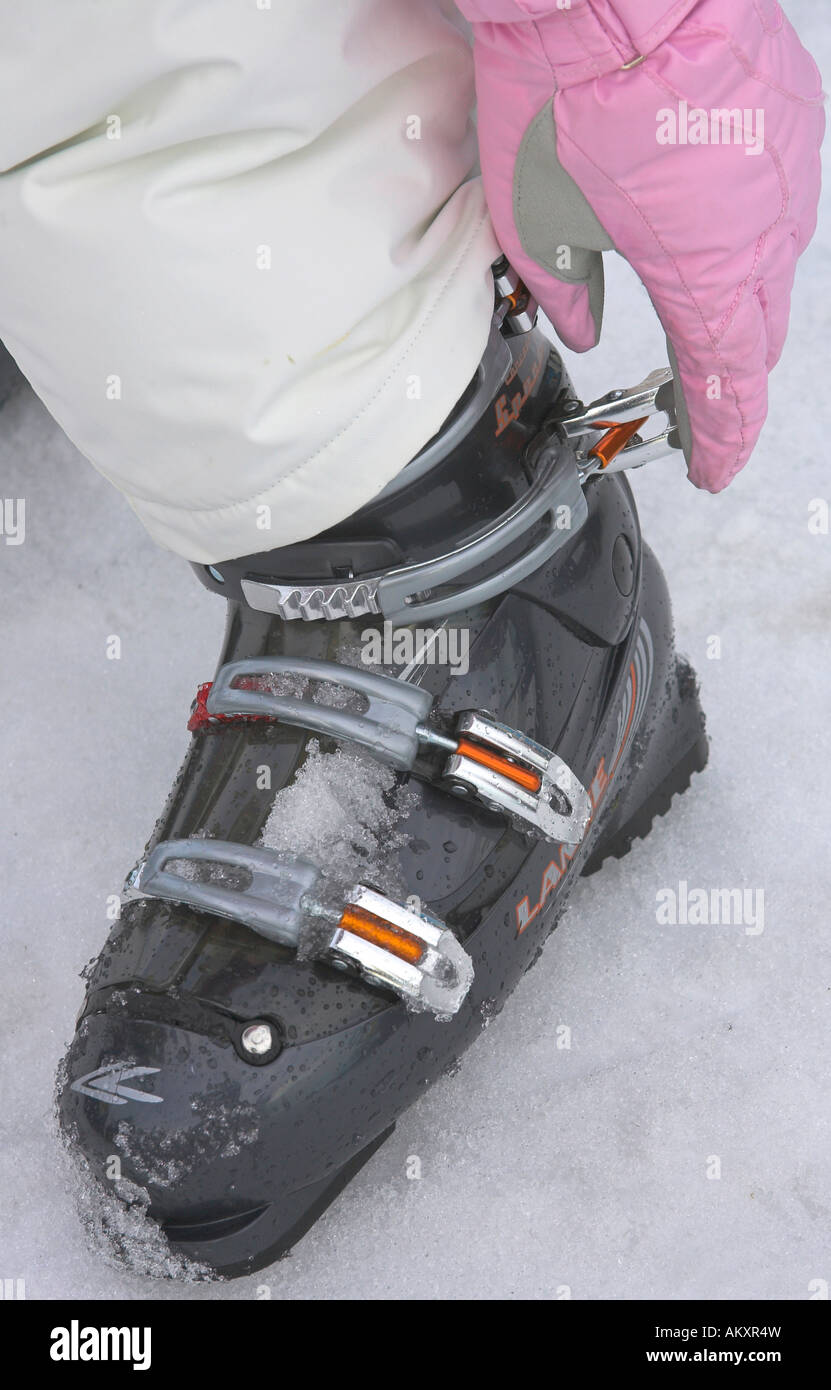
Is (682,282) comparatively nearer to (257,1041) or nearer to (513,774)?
(513,774)

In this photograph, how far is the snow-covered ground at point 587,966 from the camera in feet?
2.33

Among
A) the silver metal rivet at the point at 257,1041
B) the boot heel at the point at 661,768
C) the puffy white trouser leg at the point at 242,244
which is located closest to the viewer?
the puffy white trouser leg at the point at 242,244

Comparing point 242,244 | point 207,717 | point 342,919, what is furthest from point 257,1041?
point 242,244

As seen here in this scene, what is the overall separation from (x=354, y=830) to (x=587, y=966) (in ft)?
0.79

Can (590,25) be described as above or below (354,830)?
above

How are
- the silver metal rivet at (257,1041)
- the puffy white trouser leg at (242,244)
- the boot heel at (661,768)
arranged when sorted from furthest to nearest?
the boot heel at (661,768) < the silver metal rivet at (257,1041) < the puffy white trouser leg at (242,244)

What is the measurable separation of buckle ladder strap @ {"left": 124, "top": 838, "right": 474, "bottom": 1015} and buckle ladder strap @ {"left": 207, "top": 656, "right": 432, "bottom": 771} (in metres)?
0.07

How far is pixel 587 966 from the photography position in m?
0.82

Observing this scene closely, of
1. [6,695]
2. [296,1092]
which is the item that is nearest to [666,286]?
[296,1092]

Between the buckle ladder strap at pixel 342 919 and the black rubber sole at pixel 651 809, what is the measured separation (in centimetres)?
23

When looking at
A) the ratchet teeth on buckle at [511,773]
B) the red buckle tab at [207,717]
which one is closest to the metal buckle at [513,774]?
the ratchet teeth on buckle at [511,773]

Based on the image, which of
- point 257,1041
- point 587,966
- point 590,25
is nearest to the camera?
point 590,25

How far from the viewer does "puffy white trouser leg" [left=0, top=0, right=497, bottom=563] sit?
1.63ft

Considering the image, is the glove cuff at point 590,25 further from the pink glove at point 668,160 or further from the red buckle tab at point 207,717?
the red buckle tab at point 207,717
